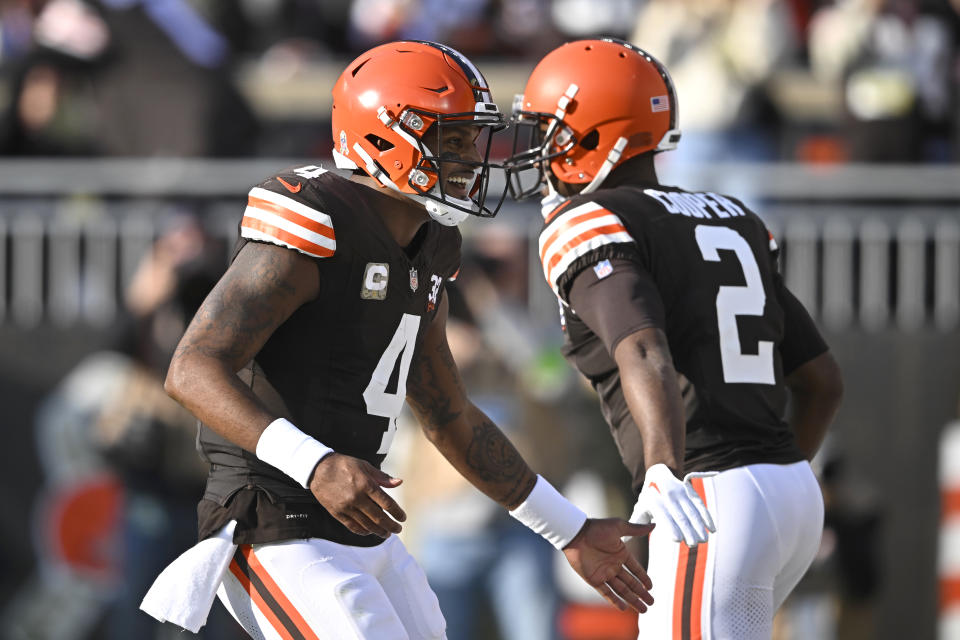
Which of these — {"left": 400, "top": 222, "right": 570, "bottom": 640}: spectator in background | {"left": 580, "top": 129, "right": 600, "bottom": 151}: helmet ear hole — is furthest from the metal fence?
{"left": 580, "top": 129, "right": 600, "bottom": 151}: helmet ear hole

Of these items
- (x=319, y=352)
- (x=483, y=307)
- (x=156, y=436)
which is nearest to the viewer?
(x=319, y=352)

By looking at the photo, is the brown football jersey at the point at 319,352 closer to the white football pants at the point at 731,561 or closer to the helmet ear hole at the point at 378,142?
the helmet ear hole at the point at 378,142

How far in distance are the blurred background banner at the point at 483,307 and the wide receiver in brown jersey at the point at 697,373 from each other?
3.48 m

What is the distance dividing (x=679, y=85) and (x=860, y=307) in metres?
1.61

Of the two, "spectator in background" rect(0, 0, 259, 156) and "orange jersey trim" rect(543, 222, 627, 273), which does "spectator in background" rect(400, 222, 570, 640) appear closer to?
"spectator in background" rect(0, 0, 259, 156)

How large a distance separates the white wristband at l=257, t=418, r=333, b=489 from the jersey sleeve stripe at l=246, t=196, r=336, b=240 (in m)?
0.49

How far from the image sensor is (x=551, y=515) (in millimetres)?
4160

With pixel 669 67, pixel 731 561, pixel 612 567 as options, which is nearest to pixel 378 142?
pixel 612 567

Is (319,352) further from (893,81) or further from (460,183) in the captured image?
(893,81)

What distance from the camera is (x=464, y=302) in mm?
7887

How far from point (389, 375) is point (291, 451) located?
0.56 meters

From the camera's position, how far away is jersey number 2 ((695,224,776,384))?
424cm

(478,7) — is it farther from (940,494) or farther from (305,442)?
Answer: (305,442)

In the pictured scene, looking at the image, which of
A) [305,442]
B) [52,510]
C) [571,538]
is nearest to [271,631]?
[305,442]
